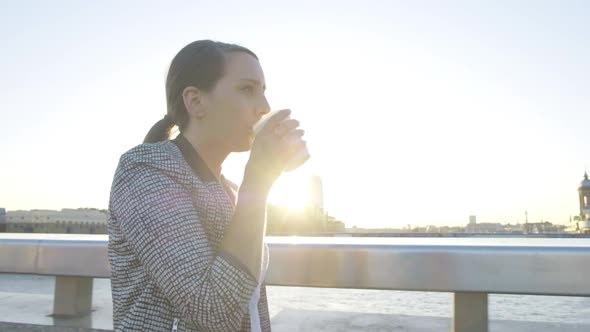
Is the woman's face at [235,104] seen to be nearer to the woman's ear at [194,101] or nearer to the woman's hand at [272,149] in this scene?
the woman's ear at [194,101]

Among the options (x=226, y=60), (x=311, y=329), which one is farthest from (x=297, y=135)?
(x=311, y=329)

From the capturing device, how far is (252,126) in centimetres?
106

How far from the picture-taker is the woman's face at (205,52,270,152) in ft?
3.44

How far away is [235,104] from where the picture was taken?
1049mm

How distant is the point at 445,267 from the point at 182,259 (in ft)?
2.62

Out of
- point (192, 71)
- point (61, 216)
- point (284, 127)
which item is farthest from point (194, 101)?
point (61, 216)

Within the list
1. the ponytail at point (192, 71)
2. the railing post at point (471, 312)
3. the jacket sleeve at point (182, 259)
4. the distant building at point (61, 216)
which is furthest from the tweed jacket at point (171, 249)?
the distant building at point (61, 216)

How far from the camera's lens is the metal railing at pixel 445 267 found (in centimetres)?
127

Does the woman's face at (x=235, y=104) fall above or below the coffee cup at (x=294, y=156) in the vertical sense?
above

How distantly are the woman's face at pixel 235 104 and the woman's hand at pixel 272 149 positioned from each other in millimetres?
117

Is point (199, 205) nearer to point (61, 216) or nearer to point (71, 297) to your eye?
point (71, 297)

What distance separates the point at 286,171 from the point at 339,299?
133cm

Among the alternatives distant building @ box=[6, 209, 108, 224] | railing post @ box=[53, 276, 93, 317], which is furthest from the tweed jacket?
distant building @ box=[6, 209, 108, 224]

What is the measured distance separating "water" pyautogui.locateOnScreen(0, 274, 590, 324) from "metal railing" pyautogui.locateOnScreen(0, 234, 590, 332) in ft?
1.16
